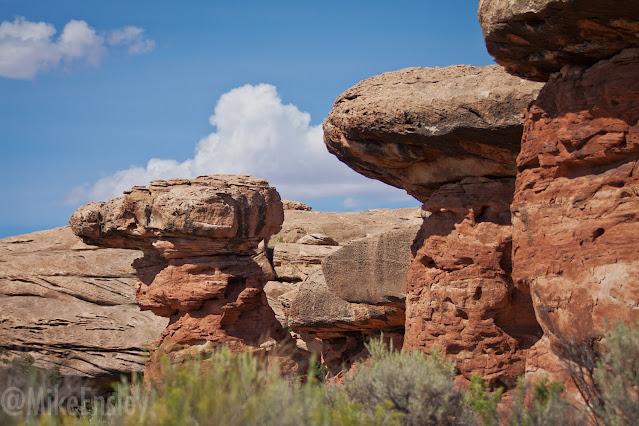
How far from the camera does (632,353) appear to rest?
19.8 feet

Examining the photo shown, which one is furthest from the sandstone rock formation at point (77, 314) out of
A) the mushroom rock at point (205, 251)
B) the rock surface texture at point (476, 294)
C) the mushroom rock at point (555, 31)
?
the mushroom rock at point (555, 31)

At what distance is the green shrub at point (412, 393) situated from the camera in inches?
259

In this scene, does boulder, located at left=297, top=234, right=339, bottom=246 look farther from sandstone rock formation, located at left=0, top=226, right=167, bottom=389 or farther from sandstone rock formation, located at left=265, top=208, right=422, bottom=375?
sandstone rock formation, located at left=265, top=208, right=422, bottom=375

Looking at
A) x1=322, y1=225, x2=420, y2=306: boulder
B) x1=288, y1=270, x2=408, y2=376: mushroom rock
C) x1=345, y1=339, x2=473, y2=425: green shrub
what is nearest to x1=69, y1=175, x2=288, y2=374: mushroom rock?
x1=288, y1=270, x2=408, y2=376: mushroom rock

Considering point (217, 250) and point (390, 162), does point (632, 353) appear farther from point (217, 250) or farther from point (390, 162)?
point (217, 250)

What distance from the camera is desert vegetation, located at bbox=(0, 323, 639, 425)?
5320 mm

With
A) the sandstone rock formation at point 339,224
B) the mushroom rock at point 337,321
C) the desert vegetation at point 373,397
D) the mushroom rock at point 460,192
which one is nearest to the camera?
the desert vegetation at point 373,397

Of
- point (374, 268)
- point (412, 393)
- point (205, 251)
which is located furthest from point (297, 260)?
point (412, 393)

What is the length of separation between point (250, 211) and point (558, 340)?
27.0 ft

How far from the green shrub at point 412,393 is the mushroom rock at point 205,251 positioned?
7.31 metres

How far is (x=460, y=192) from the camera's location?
10.4 meters

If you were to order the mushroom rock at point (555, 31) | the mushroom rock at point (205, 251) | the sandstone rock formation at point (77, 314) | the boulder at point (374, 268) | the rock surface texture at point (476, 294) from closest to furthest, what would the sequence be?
the mushroom rock at point (555, 31), the rock surface texture at point (476, 294), the boulder at point (374, 268), the mushroom rock at point (205, 251), the sandstone rock formation at point (77, 314)

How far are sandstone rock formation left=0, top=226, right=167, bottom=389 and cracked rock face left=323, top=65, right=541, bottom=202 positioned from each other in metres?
10.7

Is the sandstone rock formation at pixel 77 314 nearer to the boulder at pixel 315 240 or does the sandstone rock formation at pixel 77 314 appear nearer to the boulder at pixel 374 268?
the boulder at pixel 315 240
